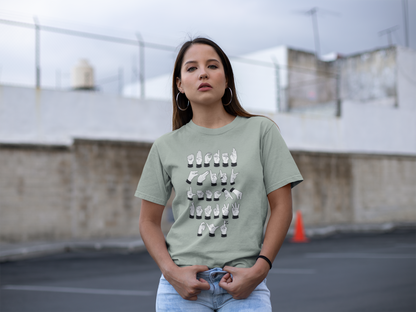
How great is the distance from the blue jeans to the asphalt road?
435cm

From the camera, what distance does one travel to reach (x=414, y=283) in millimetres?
7648

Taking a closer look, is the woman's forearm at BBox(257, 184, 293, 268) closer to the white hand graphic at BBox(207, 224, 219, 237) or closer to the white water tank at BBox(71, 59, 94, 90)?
the white hand graphic at BBox(207, 224, 219, 237)

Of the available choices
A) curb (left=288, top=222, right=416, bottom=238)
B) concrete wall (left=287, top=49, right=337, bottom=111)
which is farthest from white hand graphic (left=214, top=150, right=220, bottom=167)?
concrete wall (left=287, top=49, right=337, bottom=111)

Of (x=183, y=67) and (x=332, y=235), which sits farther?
(x=332, y=235)

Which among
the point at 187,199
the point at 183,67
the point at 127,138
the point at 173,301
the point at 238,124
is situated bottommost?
the point at 173,301

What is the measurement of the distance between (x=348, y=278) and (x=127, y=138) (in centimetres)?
951

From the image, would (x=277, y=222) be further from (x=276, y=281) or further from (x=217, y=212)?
(x=276, y=281)

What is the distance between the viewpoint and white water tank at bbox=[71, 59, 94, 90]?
64.8 ft

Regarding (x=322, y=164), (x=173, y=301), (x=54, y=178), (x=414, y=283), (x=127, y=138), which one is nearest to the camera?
(x=173, y=301)

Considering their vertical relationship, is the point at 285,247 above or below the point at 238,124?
below

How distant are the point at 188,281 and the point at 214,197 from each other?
1.12 feet

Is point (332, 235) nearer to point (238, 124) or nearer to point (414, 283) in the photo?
point (414, 283)

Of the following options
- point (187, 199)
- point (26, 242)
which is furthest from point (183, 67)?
point (26, 242)

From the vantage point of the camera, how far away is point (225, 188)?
2.07 meters
